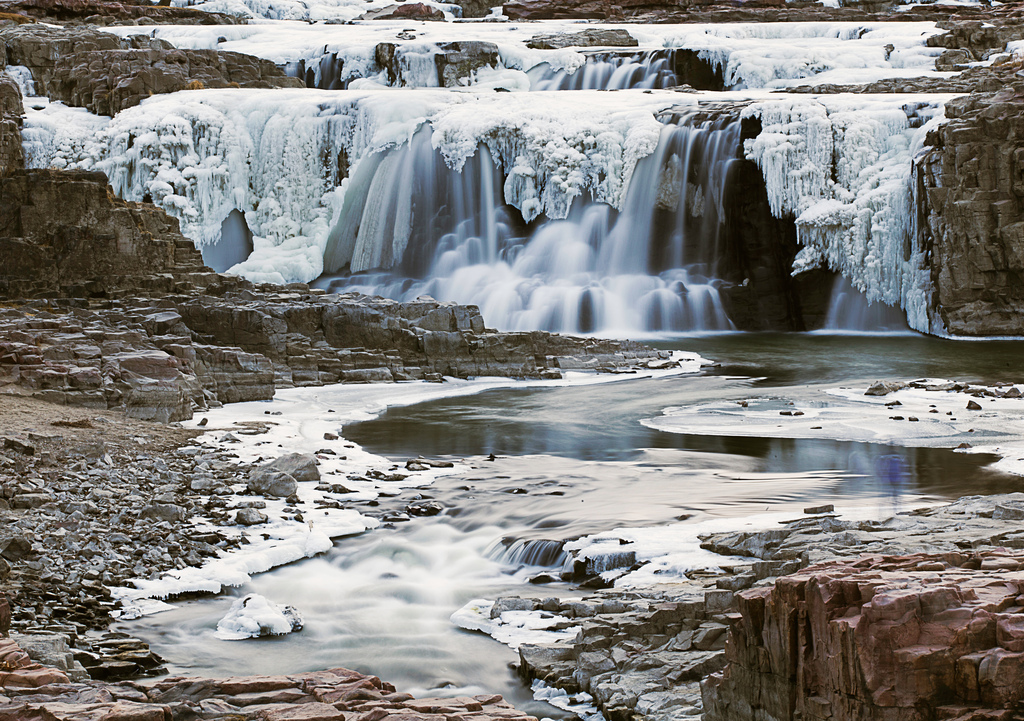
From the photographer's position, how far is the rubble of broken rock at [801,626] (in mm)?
3822

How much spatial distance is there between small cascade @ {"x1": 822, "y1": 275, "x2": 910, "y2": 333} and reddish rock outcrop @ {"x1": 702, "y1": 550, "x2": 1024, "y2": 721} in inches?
987

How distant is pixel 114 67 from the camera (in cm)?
3491

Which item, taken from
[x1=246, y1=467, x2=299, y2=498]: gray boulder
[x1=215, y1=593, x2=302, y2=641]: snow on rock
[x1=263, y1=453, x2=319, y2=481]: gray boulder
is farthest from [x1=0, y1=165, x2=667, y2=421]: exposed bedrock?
[x1=215, y1=593, x2=302, y2=641]: snow on rock

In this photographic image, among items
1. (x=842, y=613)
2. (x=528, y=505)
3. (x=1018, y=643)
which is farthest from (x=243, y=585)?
(x=1018, y=643)

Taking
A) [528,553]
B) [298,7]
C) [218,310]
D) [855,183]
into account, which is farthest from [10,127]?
[528,553]

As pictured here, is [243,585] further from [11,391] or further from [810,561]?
[11,391]

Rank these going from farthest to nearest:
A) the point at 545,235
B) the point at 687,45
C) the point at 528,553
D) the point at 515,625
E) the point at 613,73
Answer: the point at 687,45 → the point at 613,73 → the point at 545,235 → the point at 528,553 → the point at 515,625

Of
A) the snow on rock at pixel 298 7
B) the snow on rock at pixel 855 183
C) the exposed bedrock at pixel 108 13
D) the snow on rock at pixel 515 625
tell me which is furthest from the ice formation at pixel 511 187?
the snow on rock at pixel 515 625

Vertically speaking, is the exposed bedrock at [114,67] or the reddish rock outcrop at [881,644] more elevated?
the exposed bedrock at [114,67]

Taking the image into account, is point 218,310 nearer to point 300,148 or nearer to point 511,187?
point 511,187

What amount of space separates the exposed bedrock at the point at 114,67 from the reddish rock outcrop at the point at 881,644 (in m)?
33.2

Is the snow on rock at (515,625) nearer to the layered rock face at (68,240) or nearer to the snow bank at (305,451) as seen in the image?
the snow bank at (305,451)

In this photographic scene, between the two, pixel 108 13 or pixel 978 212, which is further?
pixel 108 13

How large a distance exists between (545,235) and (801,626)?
2647cm
